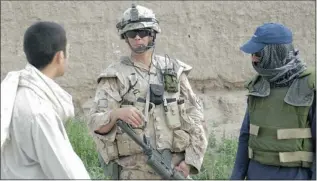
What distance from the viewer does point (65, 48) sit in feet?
10.7

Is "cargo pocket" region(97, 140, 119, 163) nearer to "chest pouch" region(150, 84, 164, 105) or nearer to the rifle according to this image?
the rifle

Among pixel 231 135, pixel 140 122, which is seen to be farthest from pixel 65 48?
pixel 231 135

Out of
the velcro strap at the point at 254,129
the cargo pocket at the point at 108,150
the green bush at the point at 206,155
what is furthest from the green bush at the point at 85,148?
the velcro strap at the point at 254,129

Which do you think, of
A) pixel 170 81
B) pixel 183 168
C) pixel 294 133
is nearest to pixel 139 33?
pixel 170 81

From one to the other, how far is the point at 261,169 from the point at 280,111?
34 centimetres

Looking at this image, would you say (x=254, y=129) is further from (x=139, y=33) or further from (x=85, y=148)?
(x=85, y=148)

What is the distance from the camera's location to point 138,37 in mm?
4367

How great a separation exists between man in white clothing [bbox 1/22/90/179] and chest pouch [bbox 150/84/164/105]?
1124 mm

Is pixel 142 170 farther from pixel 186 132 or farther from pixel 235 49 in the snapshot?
pixel 235 49

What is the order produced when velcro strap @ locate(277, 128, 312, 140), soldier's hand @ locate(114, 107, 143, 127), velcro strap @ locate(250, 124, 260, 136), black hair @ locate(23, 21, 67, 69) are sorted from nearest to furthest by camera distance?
black hair @ locate(23, 21, 67, 69) < velcro strap @ locate(277, 128, 312, 140) < velcro strap @ locate(250, 124, 260, 136) < soldier's hand @ locate(114, 107, 143, 127)

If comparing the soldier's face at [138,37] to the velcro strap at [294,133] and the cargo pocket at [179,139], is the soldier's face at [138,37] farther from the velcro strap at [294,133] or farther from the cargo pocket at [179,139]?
the velcro strap at [294,133]

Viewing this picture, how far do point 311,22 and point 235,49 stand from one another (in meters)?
0.87

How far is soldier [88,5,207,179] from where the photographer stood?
171 inches

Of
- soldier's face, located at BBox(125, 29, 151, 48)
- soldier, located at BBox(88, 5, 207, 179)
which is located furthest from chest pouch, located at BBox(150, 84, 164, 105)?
soldier's face, located at BBox(125, 29, 151, 48)
